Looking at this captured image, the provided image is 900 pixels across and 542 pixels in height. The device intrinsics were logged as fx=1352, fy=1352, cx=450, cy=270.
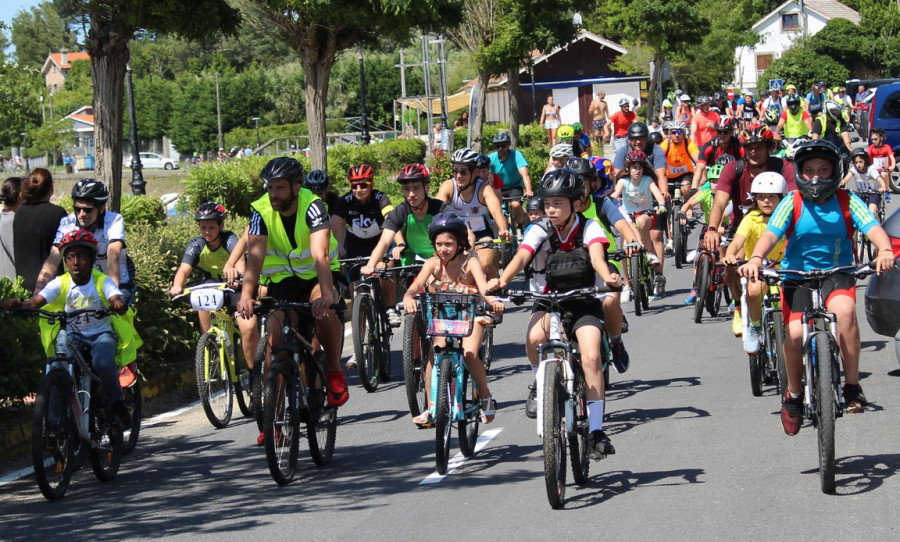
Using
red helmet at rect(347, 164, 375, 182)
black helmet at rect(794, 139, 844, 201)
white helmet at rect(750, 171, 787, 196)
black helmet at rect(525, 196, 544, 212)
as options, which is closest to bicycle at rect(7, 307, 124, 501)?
black helmet at rect(525, 196, 544, 212)

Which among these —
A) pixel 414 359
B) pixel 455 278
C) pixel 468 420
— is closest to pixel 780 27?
pixel 414 359

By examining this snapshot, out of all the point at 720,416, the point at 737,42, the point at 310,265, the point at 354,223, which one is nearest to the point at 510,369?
the point at 354,223

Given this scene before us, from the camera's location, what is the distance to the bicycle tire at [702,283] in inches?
532

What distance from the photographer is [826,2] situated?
104 m

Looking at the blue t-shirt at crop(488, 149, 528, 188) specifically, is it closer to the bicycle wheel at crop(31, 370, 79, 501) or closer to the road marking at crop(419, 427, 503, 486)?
the road marking at crop(419, 427, 503, 486)

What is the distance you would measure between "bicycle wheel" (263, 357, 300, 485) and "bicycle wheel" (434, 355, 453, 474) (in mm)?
885

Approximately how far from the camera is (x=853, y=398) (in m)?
7.34

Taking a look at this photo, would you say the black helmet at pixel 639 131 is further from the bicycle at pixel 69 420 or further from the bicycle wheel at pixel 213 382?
the bicycle at pixel 69 420

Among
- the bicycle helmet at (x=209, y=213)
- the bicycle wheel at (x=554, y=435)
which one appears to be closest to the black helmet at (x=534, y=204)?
the bicycle wheel at (x=554, y=435)

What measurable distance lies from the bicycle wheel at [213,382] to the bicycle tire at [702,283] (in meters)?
5.26

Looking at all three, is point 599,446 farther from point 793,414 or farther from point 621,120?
point 621,120

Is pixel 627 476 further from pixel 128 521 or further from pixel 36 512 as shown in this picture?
pixel 36 512

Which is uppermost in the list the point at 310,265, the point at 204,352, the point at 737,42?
the point at 737,42

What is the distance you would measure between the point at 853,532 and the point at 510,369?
5.99 meters
